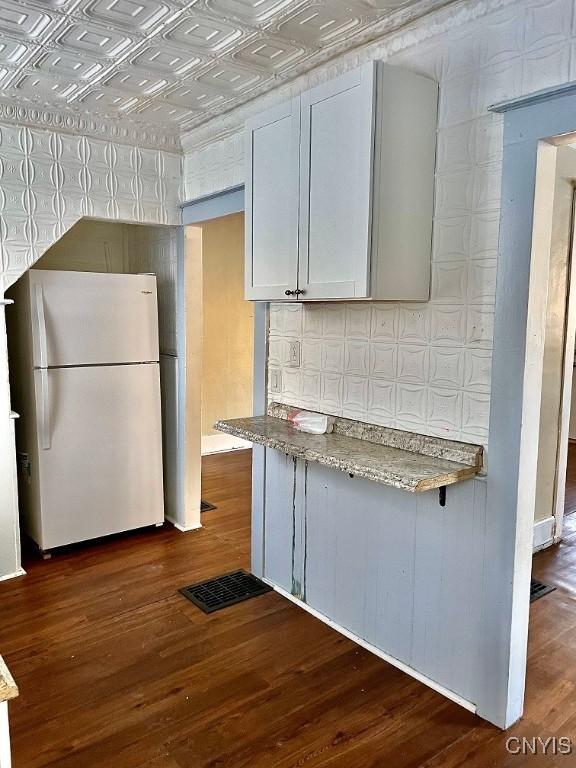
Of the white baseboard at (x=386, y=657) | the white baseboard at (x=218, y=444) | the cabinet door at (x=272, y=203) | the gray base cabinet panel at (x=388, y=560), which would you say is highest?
the cabinet door at (x=272, y=203)

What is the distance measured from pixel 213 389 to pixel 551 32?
4.53 m

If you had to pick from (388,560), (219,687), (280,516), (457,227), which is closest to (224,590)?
(280,516)

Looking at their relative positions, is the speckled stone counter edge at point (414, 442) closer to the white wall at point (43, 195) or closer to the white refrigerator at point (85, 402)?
the white refrigerator at point (85, 402)

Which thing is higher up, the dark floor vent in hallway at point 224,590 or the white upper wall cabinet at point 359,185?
the white upper wall cabinet at point 359,185

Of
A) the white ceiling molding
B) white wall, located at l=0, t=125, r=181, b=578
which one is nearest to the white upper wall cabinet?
the white ceiling molding

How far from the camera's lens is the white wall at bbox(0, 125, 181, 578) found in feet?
9.99

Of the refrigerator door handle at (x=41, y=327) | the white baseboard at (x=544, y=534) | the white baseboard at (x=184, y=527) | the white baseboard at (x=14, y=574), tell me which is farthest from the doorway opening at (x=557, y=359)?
the white baseboard at (x=14, y=574)

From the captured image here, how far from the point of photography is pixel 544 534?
360cm

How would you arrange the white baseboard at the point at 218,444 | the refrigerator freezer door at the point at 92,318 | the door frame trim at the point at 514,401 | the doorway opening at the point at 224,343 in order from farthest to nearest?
the white baseboard at the point at 218,444, the doorway opening at the point at 224,343, the refrigerator freezer door at the point at 92,318, the door frame trim at the point at 514,401

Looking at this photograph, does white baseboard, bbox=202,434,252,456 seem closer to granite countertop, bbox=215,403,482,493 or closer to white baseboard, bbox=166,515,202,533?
white baseboard, bbox=166,515,202,533

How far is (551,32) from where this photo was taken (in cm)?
174

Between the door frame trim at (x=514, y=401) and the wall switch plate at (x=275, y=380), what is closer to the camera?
the door frame trim at (x=514, y=401)

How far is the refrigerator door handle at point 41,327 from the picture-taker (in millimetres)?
3232

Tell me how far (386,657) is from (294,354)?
4.49ft
